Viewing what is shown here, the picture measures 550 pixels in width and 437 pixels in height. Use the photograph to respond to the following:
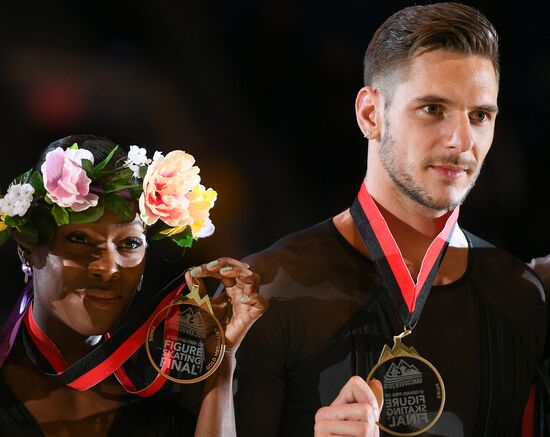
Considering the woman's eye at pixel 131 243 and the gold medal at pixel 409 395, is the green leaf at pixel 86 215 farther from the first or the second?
the gold medal at pixel 409 395

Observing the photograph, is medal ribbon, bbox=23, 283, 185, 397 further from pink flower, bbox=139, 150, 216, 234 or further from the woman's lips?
pink flower, bbox=139, 150, 216, 234

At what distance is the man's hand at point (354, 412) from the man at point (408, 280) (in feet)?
0.64

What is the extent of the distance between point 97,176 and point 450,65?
47.3 inches

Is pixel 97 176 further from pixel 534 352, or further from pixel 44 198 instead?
pixel 534 352

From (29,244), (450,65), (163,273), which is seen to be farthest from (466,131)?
(29,244)

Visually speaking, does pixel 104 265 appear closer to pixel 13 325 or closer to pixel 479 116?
pixel 13 325

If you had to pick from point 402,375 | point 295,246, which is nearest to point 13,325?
point 295,246

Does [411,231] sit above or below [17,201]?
below

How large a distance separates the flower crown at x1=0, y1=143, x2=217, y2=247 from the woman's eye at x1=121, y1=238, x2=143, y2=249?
66 mm

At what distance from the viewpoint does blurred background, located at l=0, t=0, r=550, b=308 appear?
11.5 feet

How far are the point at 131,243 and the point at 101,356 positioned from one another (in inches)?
13.9

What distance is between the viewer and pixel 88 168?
2941 mm

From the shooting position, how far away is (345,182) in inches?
145

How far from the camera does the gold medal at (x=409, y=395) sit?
3.19 metres
